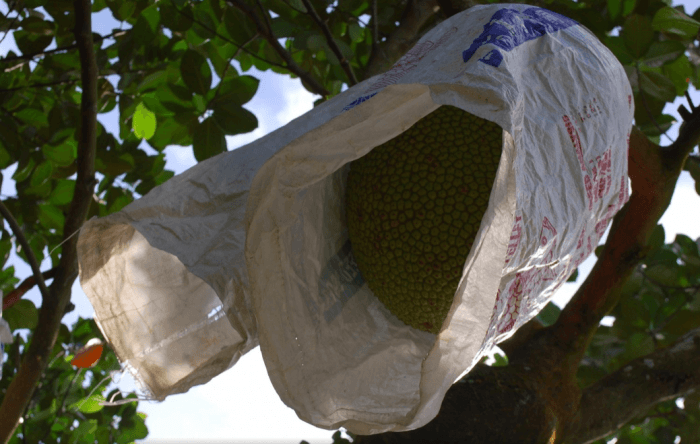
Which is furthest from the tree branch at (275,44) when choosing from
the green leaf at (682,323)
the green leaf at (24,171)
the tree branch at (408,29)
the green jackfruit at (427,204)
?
the green leaf at (682,323)

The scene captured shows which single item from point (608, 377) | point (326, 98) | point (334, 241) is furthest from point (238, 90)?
point (608, 377)

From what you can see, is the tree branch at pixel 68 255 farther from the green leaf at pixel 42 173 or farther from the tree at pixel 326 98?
the green leaf at pixel 42 173

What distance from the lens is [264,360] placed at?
1.96 feet

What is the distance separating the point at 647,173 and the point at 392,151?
54 centimetres

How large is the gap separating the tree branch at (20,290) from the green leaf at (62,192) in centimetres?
40

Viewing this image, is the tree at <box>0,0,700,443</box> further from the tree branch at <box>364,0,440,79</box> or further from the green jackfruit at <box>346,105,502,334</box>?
the green jackfruit at <box>346,105,502,334</box>

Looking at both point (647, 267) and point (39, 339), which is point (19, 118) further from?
point (647, 267)

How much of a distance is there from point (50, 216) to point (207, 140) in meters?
0.62

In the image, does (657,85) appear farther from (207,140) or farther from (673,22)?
(207,140)

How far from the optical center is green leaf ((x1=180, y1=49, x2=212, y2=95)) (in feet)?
3.22

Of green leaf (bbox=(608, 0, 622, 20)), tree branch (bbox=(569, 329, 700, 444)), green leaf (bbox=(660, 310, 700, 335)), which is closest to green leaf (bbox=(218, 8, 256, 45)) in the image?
green leaf (bbox=(608, 0, 622, 20))

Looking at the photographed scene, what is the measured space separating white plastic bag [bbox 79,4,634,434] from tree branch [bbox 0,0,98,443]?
0.42 metres

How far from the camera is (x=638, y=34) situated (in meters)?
0.88

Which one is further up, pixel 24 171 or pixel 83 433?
pixel 24 171
